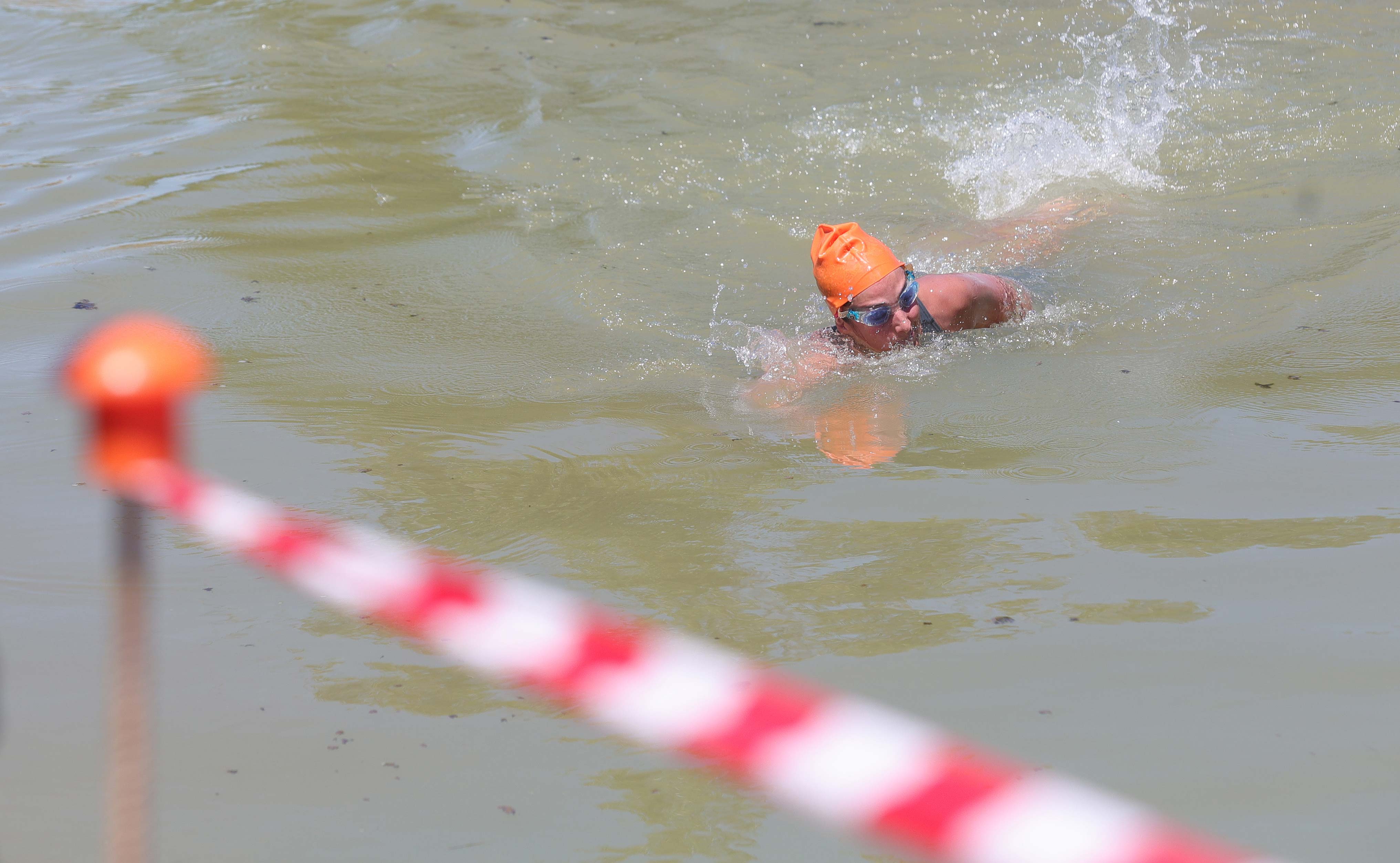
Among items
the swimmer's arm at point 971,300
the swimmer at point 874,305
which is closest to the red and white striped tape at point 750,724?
the swimmer at point 874,305

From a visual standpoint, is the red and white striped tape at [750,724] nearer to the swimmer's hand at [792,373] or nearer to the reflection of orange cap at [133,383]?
the reflection of orange cap at [133,383]

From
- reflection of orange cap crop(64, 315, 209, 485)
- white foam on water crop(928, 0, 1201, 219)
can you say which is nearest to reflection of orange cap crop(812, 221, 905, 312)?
white foam on water crop(928, 0, 1201, 219)

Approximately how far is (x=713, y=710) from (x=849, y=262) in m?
3.84

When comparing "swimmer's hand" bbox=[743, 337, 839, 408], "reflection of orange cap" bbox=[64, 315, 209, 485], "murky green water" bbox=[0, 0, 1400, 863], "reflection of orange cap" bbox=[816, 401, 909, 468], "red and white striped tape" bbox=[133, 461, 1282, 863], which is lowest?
"swimmer's hand" bbox=[743, 337, 839, 408]

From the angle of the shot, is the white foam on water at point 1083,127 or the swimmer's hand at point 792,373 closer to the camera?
the swimmer's hand at point 792,373

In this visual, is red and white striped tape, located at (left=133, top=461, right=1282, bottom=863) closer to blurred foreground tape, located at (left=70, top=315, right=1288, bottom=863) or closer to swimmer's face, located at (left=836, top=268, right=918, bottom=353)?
blurred foreground tape, located at (left=70, top=315, right=1288, bottom=863)

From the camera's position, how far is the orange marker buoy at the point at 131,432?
4.62 feet

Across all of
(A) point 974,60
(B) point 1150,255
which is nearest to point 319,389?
(B) point 1150,255

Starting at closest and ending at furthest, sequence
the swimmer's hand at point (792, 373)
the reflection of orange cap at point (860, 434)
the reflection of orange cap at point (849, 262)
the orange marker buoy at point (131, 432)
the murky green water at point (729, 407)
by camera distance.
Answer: the orange marker buoy at point (131, 432), the murky green water at point (729, 407), the reflection of orange cap at point (860, 434), the swimmer's hand at point (792, 373), the reflection of orange cap at point (849, 262)

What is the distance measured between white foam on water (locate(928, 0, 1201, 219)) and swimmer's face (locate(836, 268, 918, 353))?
2.22 metres

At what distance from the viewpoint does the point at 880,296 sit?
16.1 feet

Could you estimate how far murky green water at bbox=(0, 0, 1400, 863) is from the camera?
2.42 meters

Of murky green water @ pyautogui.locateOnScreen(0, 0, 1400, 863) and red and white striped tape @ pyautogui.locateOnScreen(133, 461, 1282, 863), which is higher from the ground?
red and white striped tape @ pyautogui.locateOnScreen(133, 461, 1282, 863)

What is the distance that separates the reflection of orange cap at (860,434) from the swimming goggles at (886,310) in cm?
59
